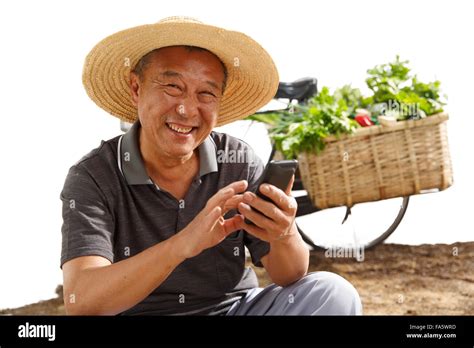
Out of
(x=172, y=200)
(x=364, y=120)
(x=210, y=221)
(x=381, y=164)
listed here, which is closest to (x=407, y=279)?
(x=381, y=164)

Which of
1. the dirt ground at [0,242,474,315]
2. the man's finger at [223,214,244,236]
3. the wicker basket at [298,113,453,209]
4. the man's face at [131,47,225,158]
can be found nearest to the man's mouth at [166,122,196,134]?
the man's face at [131,47,225,158]

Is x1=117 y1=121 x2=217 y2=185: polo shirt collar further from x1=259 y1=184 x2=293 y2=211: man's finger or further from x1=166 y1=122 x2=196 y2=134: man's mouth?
x1=259 y1=184 x2=293 y2=211: man's finger

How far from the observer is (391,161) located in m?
3.01

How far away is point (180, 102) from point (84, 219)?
0.36m

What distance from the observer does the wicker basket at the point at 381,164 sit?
2990mm

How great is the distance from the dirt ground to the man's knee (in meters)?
1.73

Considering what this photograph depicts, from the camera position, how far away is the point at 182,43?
161 centimetres

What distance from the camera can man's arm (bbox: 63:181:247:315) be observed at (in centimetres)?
133

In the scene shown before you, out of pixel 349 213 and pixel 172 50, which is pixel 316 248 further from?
pixel 172 50
